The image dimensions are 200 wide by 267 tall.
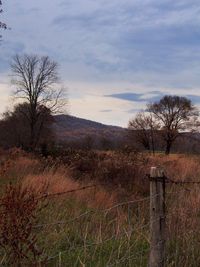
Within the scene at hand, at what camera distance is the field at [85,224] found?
13.8 feet

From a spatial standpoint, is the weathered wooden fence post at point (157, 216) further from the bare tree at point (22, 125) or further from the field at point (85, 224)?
the bare tree at point (22, 125)

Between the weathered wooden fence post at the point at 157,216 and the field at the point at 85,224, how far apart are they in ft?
1.75

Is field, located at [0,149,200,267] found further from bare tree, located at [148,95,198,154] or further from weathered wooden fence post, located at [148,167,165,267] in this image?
bare tree, located at [148,95,198,154]

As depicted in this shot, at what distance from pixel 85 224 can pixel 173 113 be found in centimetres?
7634

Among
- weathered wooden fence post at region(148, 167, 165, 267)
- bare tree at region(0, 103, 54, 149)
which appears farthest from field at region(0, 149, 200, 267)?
bare tree at region(0, 103, 54, 149)

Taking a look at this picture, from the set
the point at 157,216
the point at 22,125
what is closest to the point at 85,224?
the point at 157,216

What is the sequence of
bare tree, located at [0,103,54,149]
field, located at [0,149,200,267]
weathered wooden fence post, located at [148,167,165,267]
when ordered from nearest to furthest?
field, located at [0,149,200,267]
weathered wooden fence post, located at [148,167,165,267]
bare tree, located at [0,103,54,149]

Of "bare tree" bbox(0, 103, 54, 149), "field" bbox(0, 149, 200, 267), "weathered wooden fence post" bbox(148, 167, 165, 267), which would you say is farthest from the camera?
"bare tree" bbox(0, 103, 54, 149)

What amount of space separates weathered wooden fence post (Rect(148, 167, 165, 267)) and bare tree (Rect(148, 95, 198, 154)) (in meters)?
76.7

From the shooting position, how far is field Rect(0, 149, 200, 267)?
4.21 m

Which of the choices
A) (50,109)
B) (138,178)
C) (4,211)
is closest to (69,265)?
(4,211)

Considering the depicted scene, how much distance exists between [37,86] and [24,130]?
20.7 ft

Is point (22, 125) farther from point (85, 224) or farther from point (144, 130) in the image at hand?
point (85, 224)

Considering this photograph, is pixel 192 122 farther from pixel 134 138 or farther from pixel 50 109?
pixel 50 109
